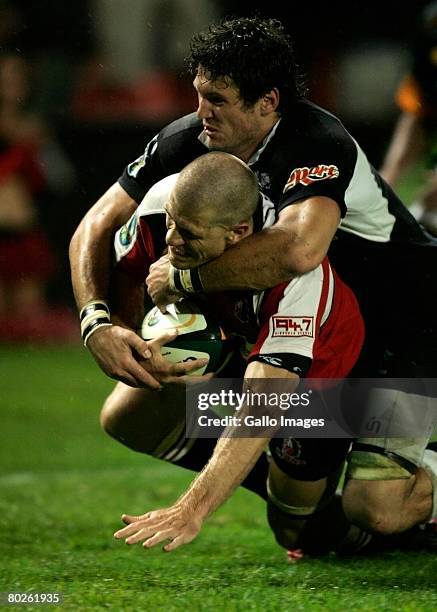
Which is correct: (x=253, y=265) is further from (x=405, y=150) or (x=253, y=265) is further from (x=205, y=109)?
(x=405, y=150)

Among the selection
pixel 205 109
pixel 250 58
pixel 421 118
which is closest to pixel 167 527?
pixel 205 109

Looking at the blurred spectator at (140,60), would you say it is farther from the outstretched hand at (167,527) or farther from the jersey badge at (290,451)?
the outstretched hand at (167,527)

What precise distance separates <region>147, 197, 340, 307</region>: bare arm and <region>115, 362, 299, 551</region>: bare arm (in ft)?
0.76

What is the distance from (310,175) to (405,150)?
1972mm

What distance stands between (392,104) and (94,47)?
274cm

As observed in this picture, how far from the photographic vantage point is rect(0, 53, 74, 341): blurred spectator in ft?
28.1

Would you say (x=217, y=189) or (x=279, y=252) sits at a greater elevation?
(x=217, y=189)

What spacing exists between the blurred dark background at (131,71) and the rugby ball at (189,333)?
429cm

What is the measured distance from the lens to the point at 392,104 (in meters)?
10.9

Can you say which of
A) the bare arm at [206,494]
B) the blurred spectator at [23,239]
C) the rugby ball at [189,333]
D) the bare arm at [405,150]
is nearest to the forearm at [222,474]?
the bare arm at [206,494]

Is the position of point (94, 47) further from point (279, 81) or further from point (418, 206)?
point (279, 81)

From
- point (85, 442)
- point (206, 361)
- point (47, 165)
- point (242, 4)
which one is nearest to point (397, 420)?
point (206, 361)

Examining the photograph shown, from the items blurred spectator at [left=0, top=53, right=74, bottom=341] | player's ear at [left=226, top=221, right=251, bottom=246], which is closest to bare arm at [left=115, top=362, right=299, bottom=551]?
player's ear at [left=226, top=221, right=251, bottom=246]

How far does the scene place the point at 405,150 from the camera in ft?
16.8
